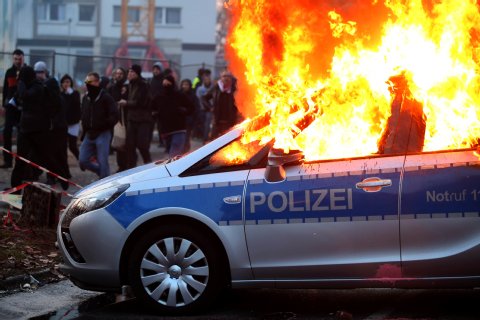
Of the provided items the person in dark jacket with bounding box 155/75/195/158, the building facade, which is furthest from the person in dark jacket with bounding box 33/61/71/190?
the building facade

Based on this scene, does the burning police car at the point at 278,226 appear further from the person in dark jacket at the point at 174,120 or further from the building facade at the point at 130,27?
the building facade at the point at 130,27

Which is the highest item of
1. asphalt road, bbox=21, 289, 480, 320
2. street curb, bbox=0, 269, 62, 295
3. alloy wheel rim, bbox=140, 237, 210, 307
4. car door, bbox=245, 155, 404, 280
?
car door, bbox=245, 155, 404, 280

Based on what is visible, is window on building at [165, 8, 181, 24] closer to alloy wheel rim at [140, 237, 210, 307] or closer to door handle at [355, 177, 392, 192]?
alloy wheel rim at [140, 237, 210, 307]

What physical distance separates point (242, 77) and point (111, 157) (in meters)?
12.8

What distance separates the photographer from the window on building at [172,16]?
6894cm

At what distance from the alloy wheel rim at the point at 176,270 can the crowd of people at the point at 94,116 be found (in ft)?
21.2

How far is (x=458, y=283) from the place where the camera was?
6895 millimetres

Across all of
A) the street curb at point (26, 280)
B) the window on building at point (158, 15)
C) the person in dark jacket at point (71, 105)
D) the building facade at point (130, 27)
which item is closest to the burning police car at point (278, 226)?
the street curb at point (26, 280)

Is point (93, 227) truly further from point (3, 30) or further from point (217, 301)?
point (3, 30)

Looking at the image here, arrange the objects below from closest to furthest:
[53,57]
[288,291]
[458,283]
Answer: [458,283]
[288,291]
[53,57]

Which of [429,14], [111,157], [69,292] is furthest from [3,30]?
[429,14]

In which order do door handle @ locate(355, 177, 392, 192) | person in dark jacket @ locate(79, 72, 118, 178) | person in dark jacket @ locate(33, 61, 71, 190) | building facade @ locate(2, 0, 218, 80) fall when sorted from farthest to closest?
1. building facade @ locate(2, 0, 218, 80)
2. person in dark jacket @ locate(33, 61, 71, 190)
3. person in dark jacket @ locate(79, 72, 118, 178)
4. door handle @ locate(355, 177, 392, 192)

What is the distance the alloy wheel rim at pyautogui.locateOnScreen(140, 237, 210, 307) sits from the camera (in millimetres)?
7188

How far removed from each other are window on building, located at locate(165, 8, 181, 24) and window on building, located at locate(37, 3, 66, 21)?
24.1 ft
